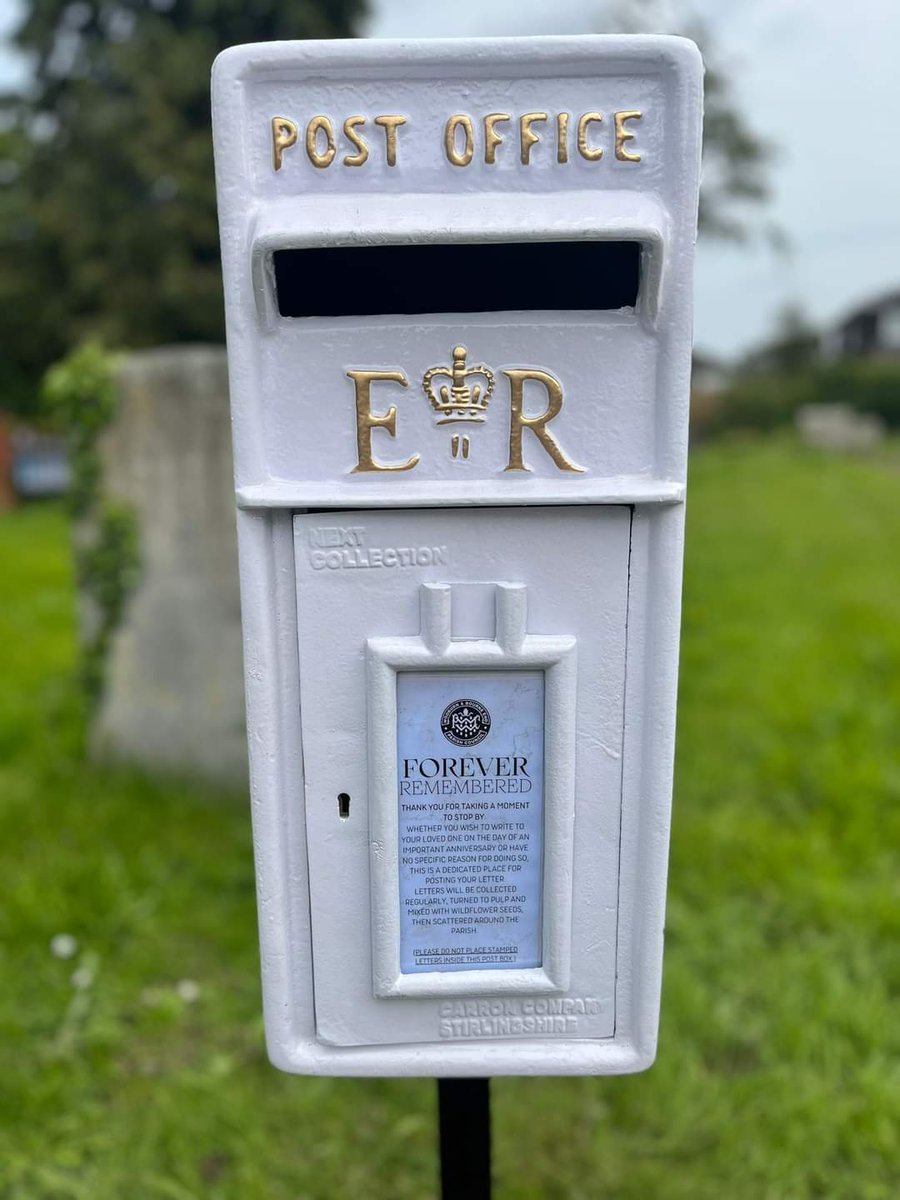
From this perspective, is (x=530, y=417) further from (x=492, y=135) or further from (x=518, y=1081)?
(x=518, y=1081)

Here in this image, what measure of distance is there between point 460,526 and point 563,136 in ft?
1.68

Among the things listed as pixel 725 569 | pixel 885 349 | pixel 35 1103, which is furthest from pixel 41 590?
pixel 885 349

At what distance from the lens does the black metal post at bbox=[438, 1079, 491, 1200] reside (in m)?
1.69

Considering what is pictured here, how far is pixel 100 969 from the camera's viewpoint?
2.94 meters

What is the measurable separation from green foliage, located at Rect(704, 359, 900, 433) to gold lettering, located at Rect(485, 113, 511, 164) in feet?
79.8

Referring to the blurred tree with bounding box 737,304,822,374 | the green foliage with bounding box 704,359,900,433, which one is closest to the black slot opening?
the green foliage with bounding box 704,359,900,433

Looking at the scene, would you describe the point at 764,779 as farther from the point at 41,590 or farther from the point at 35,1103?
the point at 41,590

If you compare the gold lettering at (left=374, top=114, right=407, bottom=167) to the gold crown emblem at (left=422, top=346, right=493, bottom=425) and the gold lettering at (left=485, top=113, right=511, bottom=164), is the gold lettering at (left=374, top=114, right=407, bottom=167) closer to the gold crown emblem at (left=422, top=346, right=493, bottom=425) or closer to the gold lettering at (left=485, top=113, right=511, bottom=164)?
the gold lettering at (left=485, top=113, right=511, bottom=164)

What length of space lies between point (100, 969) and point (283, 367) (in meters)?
2.28

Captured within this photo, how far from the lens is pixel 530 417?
1324 millimetres

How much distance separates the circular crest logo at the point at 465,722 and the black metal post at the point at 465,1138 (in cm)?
66

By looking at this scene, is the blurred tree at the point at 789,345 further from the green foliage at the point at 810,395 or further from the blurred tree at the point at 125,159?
the blurred tree at the point at 125,159

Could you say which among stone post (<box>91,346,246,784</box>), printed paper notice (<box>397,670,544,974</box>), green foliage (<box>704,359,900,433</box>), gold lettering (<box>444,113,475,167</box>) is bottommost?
green foliage (<box>704,359,900,433</box>)

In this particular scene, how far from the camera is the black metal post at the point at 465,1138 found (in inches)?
66.4
